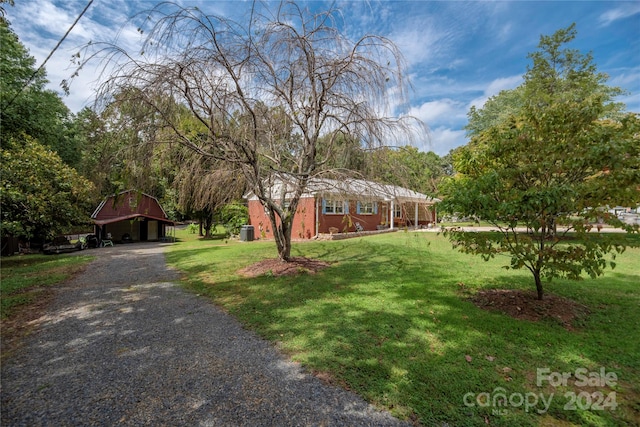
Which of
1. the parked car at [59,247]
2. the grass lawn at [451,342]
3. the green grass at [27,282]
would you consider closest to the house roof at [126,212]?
the parked car at [59,247]

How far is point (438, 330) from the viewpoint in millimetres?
4219

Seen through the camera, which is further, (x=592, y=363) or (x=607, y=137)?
(x=607, y=137)

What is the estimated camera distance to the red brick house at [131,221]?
20656mm

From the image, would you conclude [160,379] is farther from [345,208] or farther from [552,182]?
[345,208]

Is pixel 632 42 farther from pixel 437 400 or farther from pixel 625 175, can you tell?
pixel 437 400

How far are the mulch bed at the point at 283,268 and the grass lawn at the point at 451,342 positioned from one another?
52 cm

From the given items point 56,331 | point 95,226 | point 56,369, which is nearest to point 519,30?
point 56,369

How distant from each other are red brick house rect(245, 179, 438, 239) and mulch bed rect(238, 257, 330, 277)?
154 cm

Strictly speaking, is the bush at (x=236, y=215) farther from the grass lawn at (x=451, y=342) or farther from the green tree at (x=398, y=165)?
the green tree at (x=398, y=165)

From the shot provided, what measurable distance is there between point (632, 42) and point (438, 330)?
8124 millimetres

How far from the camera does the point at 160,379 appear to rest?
3.06 metres

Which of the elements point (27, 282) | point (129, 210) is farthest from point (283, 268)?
point (129, 210)

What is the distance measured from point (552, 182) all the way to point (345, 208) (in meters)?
7.87

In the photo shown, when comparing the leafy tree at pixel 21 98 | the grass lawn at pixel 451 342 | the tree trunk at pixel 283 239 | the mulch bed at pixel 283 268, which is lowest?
the grass lawn at pixel 451 342
